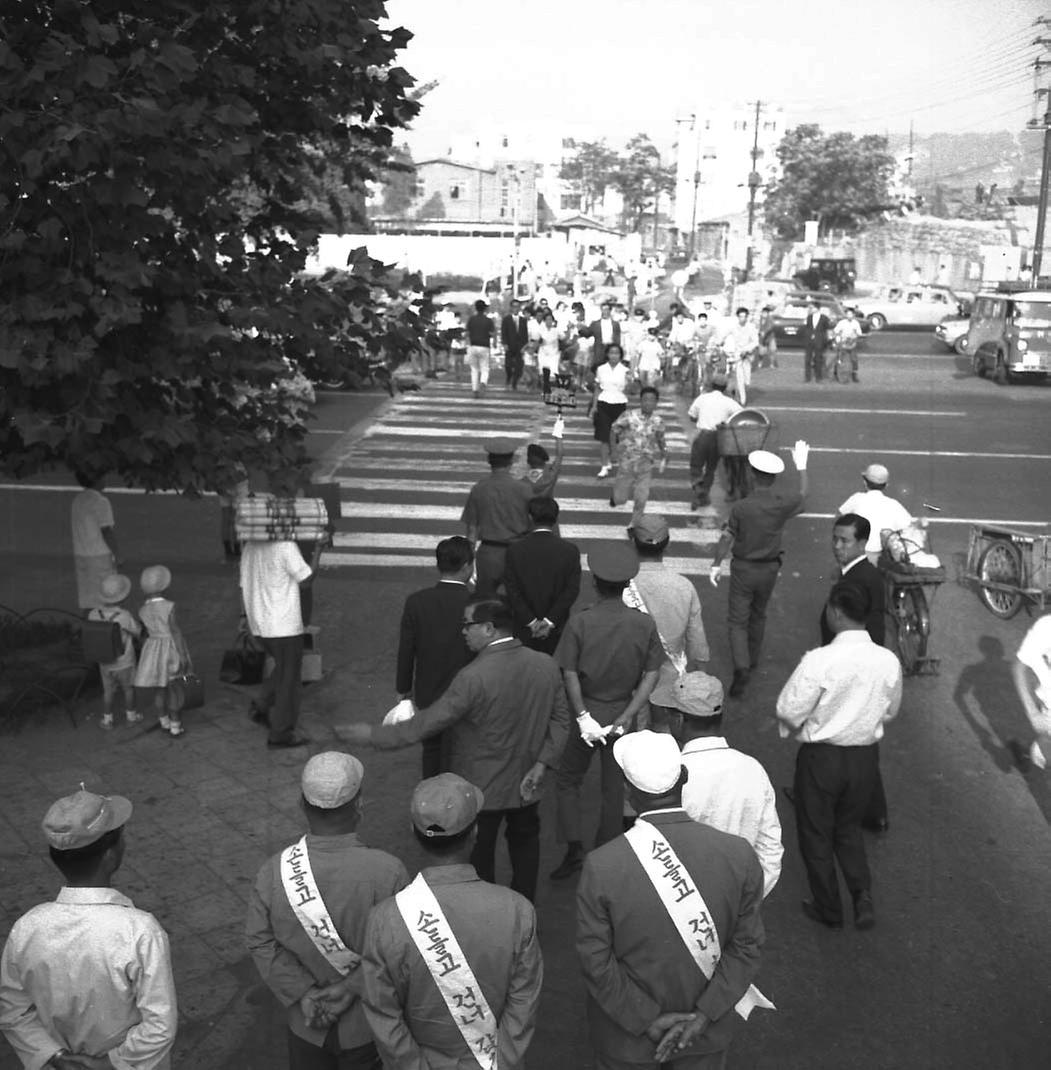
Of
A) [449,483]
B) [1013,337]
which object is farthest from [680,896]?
[1013,337]

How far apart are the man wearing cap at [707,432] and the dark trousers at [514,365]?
9966mm

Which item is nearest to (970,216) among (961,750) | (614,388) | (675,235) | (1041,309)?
(675,235)

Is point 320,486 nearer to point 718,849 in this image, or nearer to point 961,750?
point 961,750

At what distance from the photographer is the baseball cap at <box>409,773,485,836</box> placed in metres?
3.79

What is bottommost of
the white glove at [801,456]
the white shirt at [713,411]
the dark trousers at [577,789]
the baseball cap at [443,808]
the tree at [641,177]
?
the dark trousers at [577,789]

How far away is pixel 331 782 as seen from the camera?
4.01m

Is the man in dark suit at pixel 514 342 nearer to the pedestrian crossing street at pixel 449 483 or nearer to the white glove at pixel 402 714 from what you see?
the pedestrian crossing street at pixel 449 483

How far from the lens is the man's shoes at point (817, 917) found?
20.2 feet

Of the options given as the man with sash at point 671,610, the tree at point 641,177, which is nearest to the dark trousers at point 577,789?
the man with sash at point 671,610

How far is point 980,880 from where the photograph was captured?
22.0 feet

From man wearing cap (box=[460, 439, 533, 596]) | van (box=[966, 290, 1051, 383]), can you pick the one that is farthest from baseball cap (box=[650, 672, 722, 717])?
van (box=[966, 290, 1051, 383])

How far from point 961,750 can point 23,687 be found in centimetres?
621

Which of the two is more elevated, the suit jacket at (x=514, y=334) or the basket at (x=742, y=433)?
the suit jacket at (x=514, y=334)

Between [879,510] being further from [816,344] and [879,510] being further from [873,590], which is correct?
[816,344]
